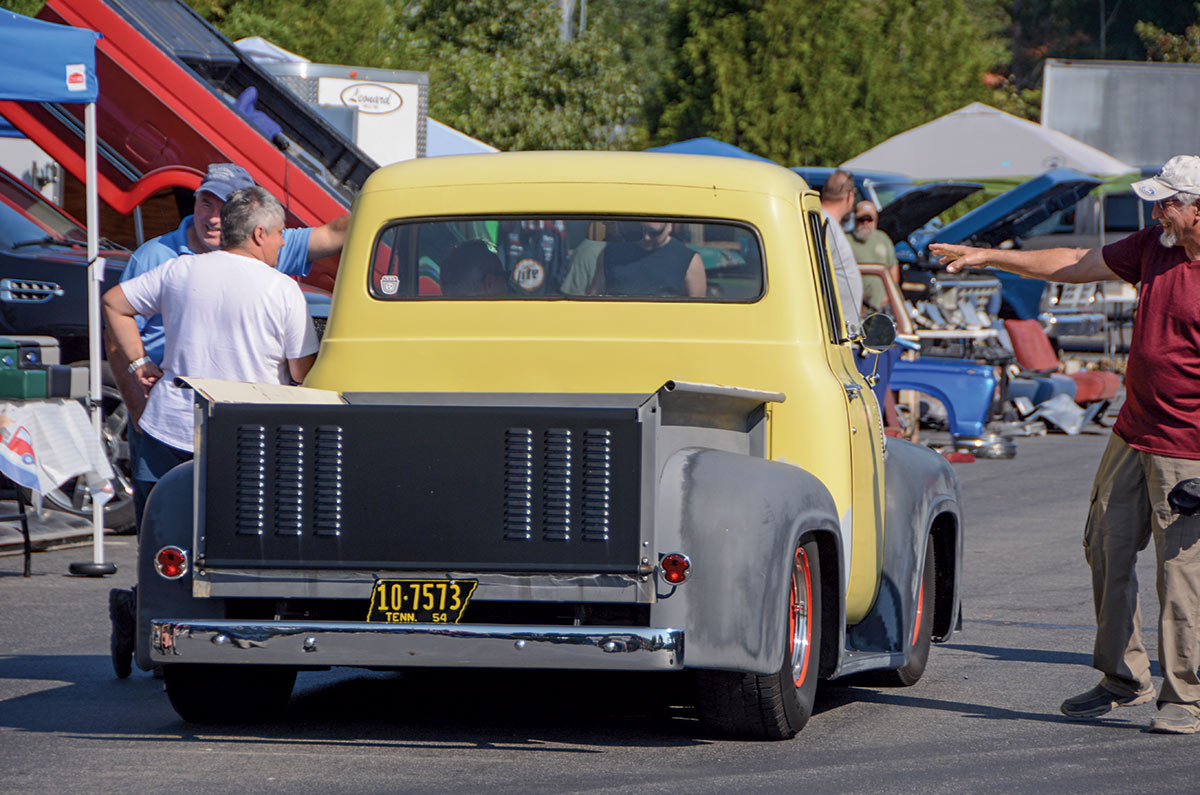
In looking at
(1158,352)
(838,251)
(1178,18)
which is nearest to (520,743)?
(1158,352)

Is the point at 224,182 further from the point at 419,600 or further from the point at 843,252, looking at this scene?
the point at 843,252

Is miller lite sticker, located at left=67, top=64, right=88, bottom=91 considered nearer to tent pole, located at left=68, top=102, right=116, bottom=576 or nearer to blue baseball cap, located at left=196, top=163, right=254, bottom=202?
tent pole, located at left=68, top=102, right=116, bottom=576

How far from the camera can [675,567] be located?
5.27 m

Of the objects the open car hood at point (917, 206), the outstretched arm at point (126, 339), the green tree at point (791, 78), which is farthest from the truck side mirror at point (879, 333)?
the green tree at point (791, 78)

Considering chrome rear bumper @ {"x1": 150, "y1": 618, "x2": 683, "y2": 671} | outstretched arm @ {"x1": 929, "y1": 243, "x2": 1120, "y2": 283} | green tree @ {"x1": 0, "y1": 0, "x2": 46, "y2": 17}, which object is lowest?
chrome rear bumper @ {"x1": 150, "y1": 618, "x2": 683, "y2": 671}

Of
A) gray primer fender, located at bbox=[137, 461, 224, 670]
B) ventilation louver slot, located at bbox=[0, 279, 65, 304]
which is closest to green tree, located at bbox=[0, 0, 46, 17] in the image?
ventilation louver slot, located at bbox=[0, 279, 65, 304]

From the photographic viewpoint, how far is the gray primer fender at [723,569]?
5270 millimetres

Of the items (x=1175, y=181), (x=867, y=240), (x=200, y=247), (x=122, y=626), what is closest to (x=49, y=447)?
(x=200, y=247)

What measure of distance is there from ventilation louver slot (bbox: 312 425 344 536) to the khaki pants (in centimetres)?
259

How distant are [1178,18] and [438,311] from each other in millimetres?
67152

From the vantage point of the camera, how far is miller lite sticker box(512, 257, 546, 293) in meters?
6.54

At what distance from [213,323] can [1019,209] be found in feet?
55.4

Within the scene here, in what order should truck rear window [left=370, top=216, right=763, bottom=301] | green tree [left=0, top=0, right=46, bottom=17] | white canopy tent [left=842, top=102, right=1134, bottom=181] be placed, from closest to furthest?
1. truck rear window [left=370, top=216, right=763, bottom=301]
2. green tree [left=0, top=0, right=46, bottom=17]
3. white canopy tent [left=842, top=102, right=1134, bottom=181]

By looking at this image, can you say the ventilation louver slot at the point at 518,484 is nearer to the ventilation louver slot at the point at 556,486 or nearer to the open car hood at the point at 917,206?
the ventilation louver slot at the point at 556,486
